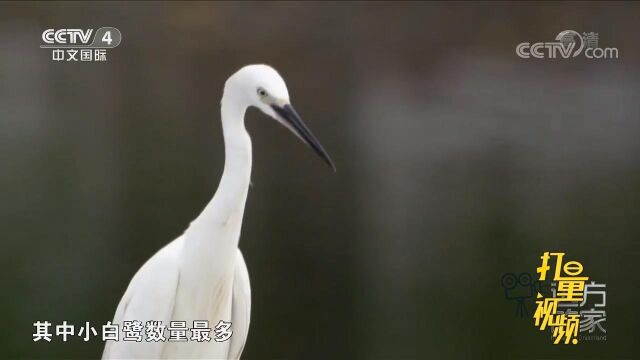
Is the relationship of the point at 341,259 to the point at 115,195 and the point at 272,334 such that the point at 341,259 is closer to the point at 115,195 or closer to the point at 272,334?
the point at 272,334

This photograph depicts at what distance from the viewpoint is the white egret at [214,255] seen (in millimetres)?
2223

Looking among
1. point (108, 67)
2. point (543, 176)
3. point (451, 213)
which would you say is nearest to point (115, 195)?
point (108, 67)

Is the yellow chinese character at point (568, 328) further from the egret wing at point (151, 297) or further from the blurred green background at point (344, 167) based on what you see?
the egret wing at point (151, 297)

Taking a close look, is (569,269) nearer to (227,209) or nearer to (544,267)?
(544,267)

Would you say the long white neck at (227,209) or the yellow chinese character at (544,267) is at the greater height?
the long white neck at (227,209)

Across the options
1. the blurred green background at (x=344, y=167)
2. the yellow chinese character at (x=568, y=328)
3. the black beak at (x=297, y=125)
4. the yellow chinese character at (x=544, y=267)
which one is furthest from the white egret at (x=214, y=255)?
the yellow chinese character at (x=568, y=328)

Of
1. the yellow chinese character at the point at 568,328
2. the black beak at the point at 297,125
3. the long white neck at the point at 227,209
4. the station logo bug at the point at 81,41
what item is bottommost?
the yellow chinese character at the point at 568,328

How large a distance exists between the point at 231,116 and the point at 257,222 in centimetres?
40

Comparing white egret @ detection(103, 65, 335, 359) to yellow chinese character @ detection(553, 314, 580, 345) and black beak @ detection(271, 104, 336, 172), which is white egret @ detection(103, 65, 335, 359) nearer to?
black beak @ detection(271, 104, 336, 172)

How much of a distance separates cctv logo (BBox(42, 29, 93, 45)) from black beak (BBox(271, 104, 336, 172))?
0.75 metres

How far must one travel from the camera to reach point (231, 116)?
7.46 feet

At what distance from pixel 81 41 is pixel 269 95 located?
0.74 m

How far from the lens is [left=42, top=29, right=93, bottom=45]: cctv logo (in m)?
2.44

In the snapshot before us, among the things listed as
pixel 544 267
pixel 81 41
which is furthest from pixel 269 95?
pixel 544 267
